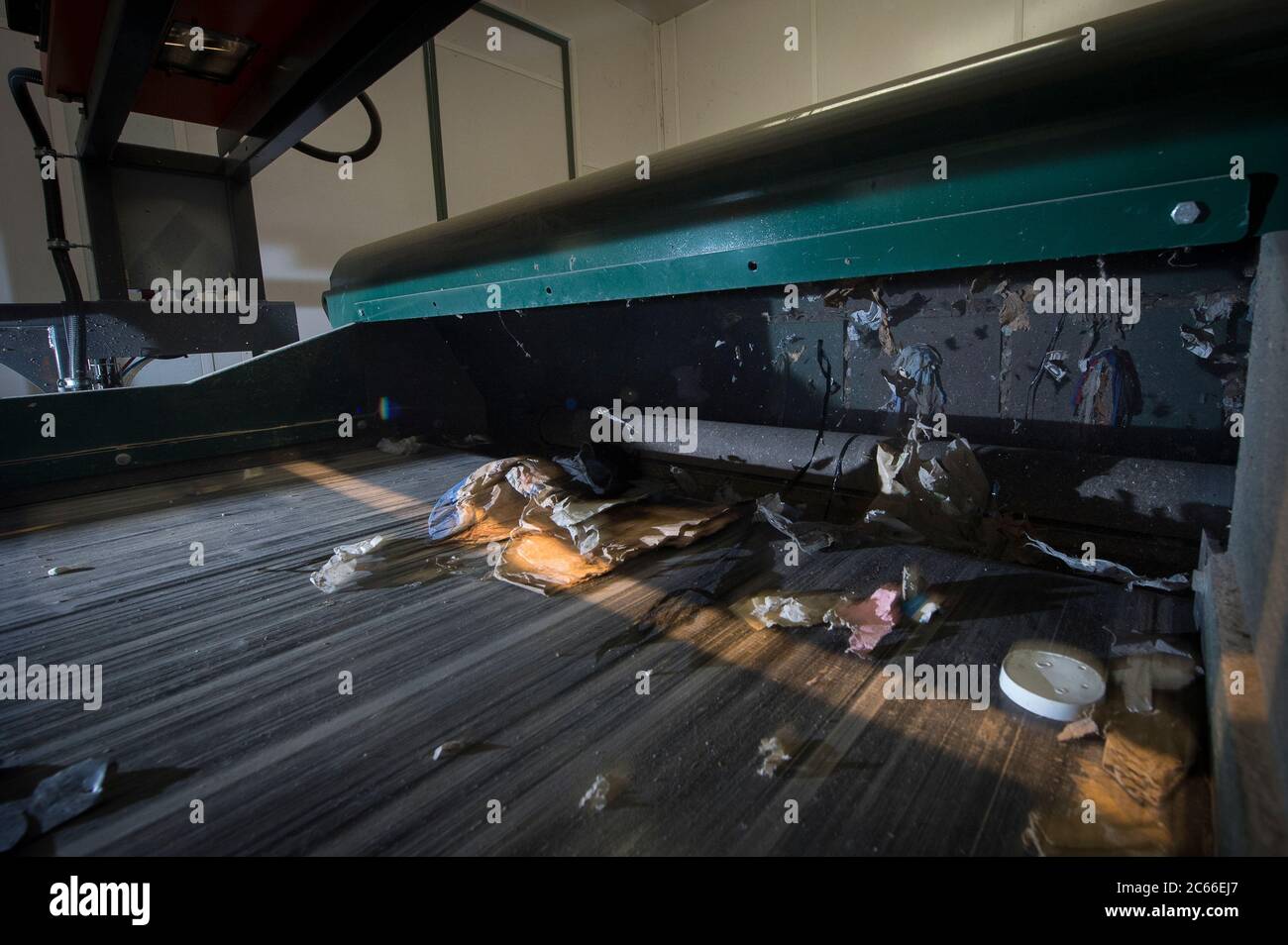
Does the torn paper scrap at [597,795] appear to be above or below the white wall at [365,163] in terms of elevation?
below

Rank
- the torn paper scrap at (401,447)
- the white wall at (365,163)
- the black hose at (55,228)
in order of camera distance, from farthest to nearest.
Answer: the white wall at (365,163) → the torn paper scrap at (401,447) → the black hose at (55,228)

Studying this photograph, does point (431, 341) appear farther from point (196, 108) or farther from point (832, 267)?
point (832, 267)

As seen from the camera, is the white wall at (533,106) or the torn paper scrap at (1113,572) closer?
the torn paper scrap at (1113,572)

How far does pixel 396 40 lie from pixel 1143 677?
4.51 ft

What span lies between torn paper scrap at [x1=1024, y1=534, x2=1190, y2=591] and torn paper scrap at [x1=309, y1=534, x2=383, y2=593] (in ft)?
3.66

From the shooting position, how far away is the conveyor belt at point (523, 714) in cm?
49

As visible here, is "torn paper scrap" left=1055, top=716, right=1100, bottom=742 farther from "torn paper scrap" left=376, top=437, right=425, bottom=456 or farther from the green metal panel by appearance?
"torn paper scrap" left=376, top=437, right=425, bottom=456

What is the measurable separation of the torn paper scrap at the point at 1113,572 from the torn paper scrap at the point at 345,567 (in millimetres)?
1116

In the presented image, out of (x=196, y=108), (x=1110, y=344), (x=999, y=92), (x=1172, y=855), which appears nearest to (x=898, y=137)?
(x=999, y=92)

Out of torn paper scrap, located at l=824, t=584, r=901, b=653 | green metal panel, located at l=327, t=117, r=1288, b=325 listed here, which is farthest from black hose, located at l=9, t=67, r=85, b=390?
torn paper scrap, located at l=824, t=584, r=901, b=653

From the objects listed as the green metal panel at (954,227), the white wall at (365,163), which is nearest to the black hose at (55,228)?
Answer: the white wall at (365,163)

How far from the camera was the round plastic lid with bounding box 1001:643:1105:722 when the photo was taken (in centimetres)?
59

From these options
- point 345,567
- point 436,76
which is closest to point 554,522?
point 345,567

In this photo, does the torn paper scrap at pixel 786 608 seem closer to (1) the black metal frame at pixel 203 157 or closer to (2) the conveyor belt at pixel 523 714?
(2) the conveyor belt at pixel 523 714
